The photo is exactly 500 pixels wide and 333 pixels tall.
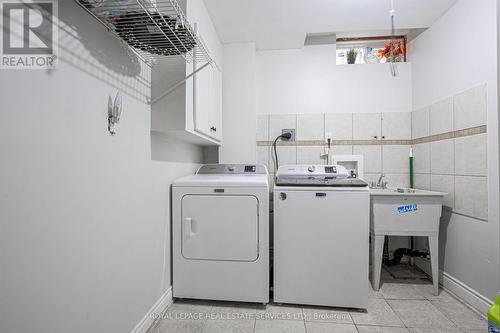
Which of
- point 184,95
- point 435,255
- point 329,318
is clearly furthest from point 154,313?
point 435,255

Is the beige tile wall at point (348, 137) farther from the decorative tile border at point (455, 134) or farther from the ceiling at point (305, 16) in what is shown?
the ceiling at point (305, 16)

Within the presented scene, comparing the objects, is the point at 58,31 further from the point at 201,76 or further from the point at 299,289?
the point at 299,289

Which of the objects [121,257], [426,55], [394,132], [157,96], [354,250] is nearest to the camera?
[121,257]

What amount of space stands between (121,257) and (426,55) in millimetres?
3145

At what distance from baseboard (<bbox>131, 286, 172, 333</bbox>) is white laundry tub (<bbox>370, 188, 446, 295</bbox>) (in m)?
1.71

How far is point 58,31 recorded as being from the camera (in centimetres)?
89

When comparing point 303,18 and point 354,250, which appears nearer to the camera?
point 354,250

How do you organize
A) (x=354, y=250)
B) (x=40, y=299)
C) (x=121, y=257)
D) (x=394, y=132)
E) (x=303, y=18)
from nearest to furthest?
(x=40, y=299) → (x=121, y=257) → (x=354, y=250) → (x=303, y=18) → (x=394, y=132)

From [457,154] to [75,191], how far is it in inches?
104

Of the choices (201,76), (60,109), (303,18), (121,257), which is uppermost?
(303,18)

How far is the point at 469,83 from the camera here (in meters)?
1.87

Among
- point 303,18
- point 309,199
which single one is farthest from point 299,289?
point 303,18

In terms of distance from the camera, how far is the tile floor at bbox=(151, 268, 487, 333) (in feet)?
5.13

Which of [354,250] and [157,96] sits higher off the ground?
[157,96]
